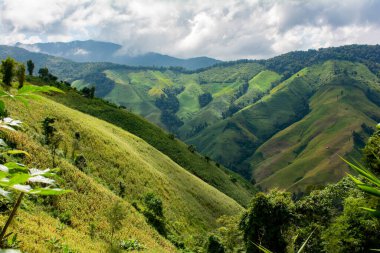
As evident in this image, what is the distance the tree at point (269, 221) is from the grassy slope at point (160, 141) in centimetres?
7852

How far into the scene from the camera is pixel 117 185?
61031 millimetres

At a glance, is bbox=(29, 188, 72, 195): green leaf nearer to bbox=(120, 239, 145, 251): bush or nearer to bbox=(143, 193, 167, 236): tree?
bbox=(120, 239, 145, 251): bush

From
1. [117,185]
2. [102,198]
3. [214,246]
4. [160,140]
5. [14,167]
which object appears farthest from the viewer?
[160,140]

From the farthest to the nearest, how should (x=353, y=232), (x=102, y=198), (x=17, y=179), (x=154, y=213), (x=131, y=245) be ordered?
(x=154, y=213), (x=102, y=198), (x=353, y=232), (x=131, y=245), (x=17, y=179)

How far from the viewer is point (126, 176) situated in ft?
223

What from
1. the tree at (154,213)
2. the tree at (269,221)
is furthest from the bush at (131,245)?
the tree at (269,221)

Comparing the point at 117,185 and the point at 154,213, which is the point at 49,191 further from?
the point at 117,185

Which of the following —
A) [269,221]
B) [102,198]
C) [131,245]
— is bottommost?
[131,245]

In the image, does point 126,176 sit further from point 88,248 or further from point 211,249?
point 88,248

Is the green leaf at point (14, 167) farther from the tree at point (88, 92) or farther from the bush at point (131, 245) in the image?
the tree at point (88, 92)

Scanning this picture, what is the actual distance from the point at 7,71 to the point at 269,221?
71.8 m

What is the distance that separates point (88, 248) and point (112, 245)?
584 centimetres

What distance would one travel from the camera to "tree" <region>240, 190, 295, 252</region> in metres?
48.2

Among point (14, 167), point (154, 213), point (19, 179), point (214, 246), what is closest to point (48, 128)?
point (154, 213)
